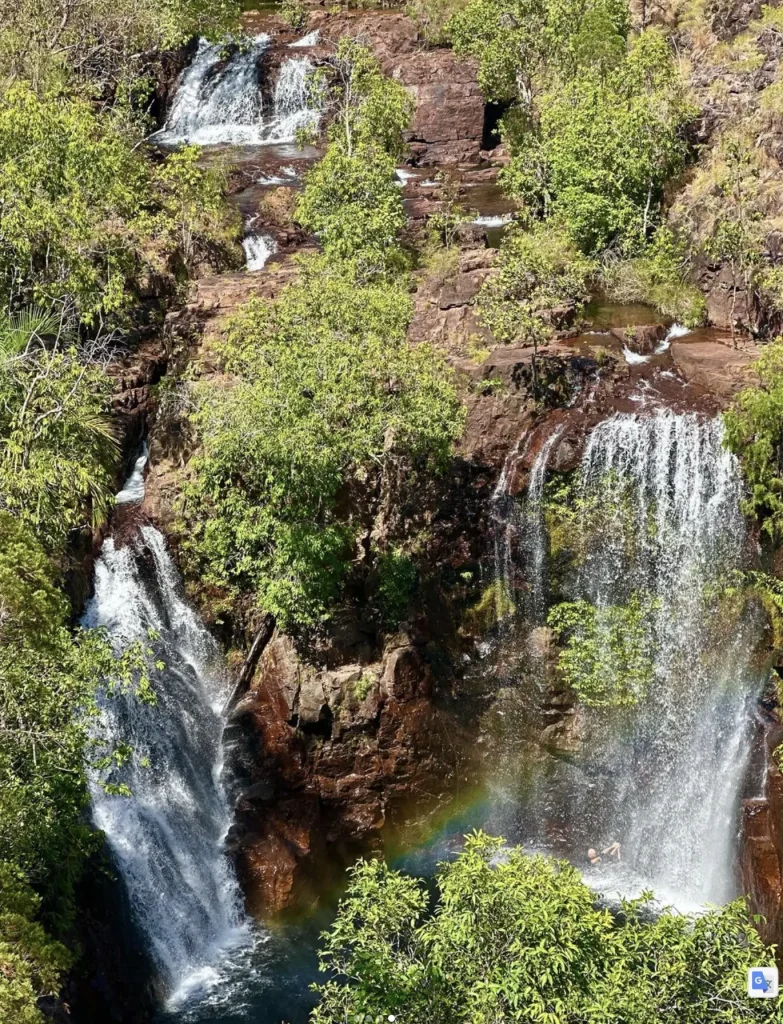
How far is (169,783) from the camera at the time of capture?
28.3 m

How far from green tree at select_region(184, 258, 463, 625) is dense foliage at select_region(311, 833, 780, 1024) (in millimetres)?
13760

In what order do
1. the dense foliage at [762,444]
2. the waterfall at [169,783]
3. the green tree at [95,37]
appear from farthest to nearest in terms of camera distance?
the green tree at [95,37] → the dense foliage at [762,444] → the waterfall at [169,783]

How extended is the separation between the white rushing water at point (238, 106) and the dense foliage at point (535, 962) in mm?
48992

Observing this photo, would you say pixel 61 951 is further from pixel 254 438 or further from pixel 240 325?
pixel 240 325

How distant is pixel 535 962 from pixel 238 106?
53086 millimetres

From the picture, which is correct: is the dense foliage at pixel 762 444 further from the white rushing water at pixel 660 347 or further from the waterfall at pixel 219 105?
the waterfall at pixel 219 105

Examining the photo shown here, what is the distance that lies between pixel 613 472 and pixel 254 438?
10733 millimetres

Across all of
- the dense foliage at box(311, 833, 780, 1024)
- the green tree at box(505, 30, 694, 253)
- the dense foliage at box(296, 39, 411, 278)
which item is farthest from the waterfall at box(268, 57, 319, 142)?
the dense foliage at box(311, 833, 780, 1024)

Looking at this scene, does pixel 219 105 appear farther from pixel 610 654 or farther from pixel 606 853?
pixel 606 853

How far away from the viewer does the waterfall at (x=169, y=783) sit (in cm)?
2631

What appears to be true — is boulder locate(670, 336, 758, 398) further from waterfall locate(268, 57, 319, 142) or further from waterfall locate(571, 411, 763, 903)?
waterfall locate(268, 57, 319, 142)

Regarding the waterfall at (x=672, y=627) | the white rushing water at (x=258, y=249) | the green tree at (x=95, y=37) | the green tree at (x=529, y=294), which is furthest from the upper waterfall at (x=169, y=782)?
the green tree at (x=95, y=37)

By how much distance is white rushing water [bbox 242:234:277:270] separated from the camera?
43.3 m

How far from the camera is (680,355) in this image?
34.8m
